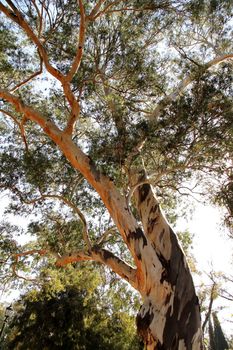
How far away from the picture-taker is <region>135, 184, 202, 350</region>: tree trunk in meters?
3.82

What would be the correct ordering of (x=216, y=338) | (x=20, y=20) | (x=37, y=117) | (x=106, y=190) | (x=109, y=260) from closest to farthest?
1. (x=106, y=190)
2. (x=109, y=260)
3. (x=20, y=20)
4. (x=37, y=117)
5. (x=216, y=338)

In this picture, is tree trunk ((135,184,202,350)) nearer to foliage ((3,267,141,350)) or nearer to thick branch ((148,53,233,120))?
thick branch ((148,53,233,120))

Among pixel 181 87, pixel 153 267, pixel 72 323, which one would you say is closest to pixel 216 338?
pixel 72 323

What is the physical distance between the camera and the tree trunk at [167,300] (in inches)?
151

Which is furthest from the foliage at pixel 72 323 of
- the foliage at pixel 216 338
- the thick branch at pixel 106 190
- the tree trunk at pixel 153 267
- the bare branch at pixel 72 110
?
the foliage at pixel 216 338

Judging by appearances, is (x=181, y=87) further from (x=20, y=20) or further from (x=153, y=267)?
(x=153, y=267)

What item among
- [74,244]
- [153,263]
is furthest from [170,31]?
[153,263]

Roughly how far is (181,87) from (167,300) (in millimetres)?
4546

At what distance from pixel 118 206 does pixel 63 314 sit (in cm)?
670

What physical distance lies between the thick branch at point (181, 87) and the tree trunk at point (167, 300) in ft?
7.75

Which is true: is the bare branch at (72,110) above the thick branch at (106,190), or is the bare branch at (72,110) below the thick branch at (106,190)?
above

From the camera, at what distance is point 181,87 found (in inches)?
282

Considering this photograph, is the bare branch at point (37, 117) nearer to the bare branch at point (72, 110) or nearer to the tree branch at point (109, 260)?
the bare branch at point (72, 110)

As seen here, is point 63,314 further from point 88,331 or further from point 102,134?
point 102,134
